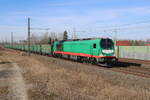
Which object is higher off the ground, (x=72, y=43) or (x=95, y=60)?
(x=72, y=43)

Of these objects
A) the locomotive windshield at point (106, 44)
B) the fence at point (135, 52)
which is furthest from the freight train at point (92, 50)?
the fence at point (135, 52)

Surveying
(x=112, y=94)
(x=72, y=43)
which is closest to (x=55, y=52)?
(x=72, y=43)

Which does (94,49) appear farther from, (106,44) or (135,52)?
(135,52)

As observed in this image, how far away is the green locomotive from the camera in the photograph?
22.8m

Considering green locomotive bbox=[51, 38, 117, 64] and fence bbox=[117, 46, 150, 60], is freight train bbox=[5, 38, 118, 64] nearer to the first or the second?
green locomotive bbox=[51, 38, 117, 64]

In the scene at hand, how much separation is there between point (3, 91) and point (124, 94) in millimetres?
5645

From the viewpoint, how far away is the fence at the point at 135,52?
34.8 m

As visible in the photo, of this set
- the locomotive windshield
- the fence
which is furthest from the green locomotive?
the fence

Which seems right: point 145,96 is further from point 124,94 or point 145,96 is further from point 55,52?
point 55,52

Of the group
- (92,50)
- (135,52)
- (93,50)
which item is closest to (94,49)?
(93,50)

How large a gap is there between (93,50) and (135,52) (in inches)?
654

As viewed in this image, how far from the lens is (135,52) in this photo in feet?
124

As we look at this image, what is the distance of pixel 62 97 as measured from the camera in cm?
820

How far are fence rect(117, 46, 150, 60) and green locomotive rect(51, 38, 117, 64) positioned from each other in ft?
42.3
